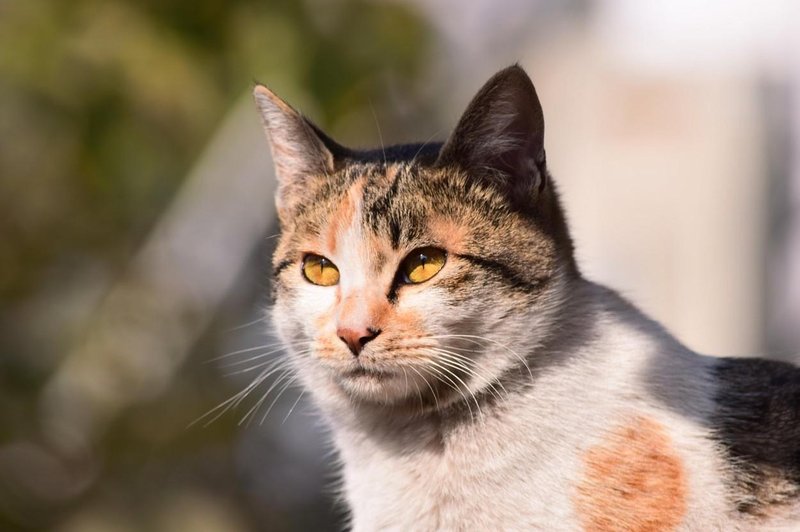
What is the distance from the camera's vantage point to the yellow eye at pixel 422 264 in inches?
83.8

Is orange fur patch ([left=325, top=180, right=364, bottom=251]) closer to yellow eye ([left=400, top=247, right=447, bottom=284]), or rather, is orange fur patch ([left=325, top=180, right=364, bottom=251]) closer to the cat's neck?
yellow eye ([left=400, top=247, right=447, bottom=284])

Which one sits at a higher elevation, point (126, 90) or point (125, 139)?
point (126, 90)

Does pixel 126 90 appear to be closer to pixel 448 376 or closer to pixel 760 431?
pixel 448 376

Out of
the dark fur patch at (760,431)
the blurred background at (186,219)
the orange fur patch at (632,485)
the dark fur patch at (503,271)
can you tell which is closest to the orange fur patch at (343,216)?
the dark fur patch at (503,271)

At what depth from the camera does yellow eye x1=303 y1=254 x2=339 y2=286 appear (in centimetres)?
228

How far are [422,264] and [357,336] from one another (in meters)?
0.25

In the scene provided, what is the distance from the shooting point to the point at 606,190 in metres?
6.52

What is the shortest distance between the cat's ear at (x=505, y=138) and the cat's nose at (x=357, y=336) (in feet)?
1.63

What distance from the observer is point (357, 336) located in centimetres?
200

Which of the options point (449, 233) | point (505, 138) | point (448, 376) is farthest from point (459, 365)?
point (505, 138)

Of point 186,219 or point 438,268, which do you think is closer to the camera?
point 438,268

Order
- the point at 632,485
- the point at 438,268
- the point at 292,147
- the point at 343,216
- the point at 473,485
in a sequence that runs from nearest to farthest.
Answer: the point at 632,485, the point at 473,485, the point at 438,268, the point at 343,216, the point at 292,147

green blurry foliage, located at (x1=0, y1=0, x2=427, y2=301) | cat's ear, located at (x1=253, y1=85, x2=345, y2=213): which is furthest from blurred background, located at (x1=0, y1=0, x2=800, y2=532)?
cat's ear, located at (x1=253, y1=85, x2=345, y2=213)

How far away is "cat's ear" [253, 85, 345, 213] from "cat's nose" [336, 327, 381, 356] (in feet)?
1.99
